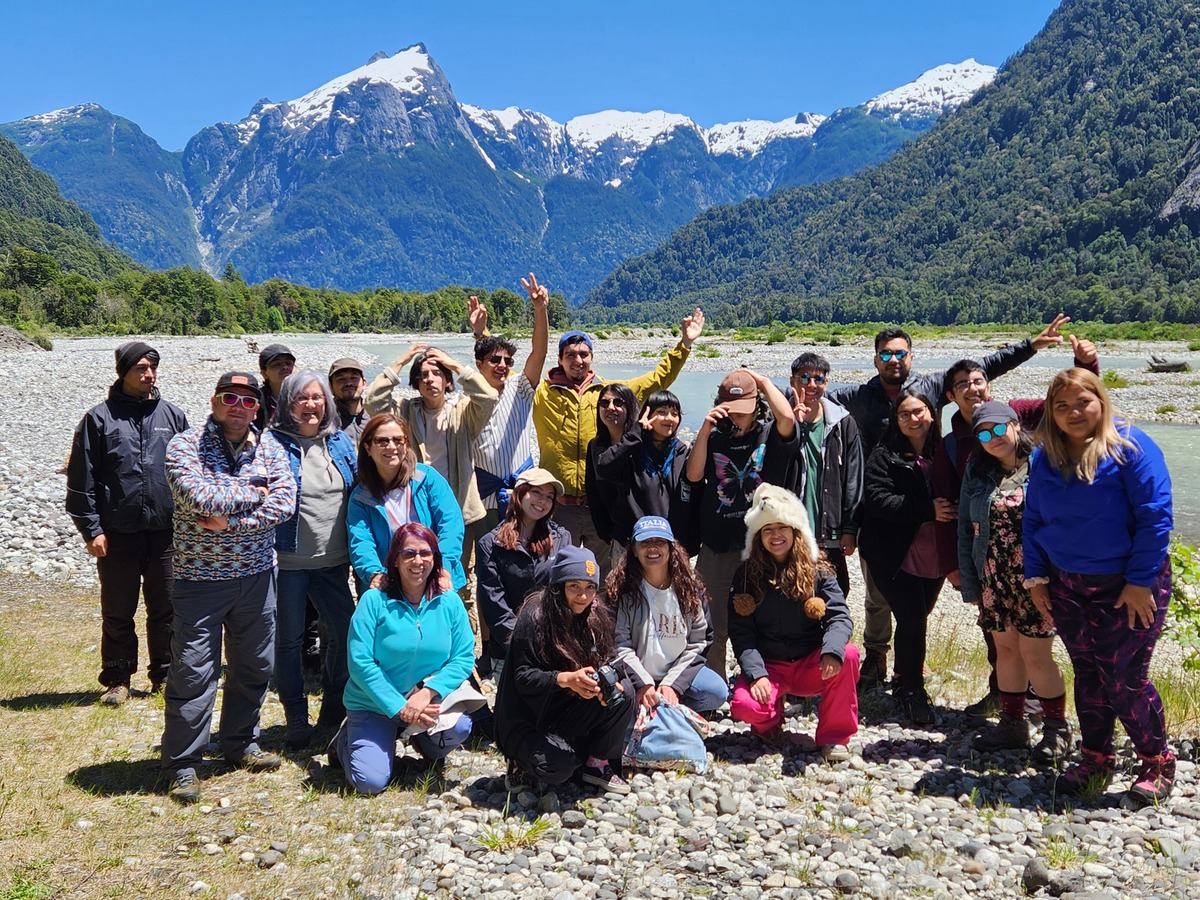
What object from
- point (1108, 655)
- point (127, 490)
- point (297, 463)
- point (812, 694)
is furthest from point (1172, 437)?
point (127, 490)

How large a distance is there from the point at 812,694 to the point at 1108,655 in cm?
188

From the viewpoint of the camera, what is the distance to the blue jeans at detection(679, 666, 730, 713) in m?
6.24

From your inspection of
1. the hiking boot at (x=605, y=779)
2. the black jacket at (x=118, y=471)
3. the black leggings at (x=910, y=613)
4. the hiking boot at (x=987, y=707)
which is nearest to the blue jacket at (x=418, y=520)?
the black jacket at (x=118, y=471)

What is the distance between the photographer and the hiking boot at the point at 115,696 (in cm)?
675

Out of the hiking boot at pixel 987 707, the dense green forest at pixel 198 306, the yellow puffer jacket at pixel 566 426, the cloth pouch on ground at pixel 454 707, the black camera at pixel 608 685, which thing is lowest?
the hiking boot at pixel 987 707

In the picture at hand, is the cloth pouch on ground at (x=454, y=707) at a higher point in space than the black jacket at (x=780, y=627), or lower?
lower

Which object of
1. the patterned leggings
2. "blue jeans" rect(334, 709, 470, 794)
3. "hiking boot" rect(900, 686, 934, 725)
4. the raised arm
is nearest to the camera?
the patterned leggings

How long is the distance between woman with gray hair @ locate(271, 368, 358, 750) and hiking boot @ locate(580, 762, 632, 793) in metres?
2.04

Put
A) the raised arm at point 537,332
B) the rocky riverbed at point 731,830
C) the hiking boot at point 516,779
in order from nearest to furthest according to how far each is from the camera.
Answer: the rocky riverbed at point 731,830 < the hiking boot at point 516,779 < the raised arm at point 537,332

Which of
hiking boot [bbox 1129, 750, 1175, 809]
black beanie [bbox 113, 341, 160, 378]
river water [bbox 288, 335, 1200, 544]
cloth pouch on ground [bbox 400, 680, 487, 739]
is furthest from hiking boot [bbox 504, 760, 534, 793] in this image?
river water [bbox 288, 335, 1200, 544]

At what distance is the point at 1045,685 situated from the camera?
19.3 feet

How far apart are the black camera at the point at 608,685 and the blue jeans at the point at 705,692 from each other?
993 mm

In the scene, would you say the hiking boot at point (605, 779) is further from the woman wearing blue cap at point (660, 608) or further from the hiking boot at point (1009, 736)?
the hiking boot at point (1009, 736)

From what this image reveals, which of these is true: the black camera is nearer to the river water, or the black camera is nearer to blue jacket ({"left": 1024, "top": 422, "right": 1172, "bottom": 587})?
blue jacket ({"left": 1024, "top": 422, "right": 1172, "bottom": 587})
